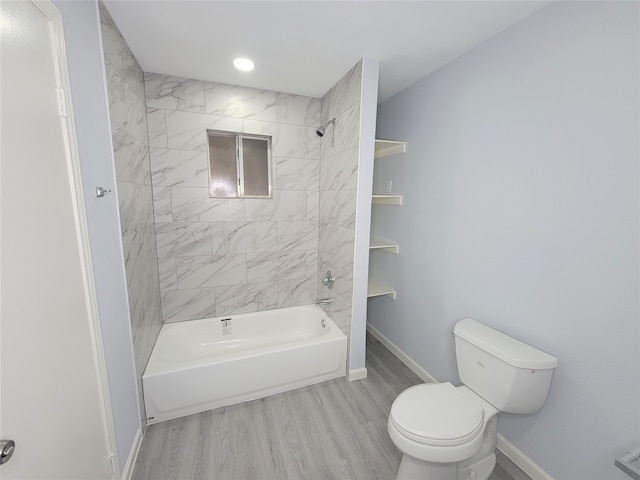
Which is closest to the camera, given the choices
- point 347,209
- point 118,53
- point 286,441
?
point 118,53

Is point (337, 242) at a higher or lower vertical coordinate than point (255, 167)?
lower

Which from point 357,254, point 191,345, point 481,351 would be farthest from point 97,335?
point 481,351

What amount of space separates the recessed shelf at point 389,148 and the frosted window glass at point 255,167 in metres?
1.03

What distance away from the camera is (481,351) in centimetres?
143

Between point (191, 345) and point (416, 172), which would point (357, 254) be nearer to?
point (416, 172)

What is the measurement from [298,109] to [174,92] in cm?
104

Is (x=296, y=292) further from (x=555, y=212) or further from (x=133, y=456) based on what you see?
(x=555, y=212)

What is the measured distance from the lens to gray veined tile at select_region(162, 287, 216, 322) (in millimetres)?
2400

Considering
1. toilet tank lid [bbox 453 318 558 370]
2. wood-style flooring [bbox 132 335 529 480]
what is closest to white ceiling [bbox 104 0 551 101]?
toilet tank lid [bbox 453 318 558 370]

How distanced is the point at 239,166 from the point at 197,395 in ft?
6.05

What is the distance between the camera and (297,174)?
2588 mm

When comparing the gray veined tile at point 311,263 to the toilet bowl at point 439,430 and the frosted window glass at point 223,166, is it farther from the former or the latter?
the toilet bowl at point 439,430

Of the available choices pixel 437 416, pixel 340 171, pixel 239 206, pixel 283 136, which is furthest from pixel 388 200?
pixel 437 416

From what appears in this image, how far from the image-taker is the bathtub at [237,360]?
5.81ft
